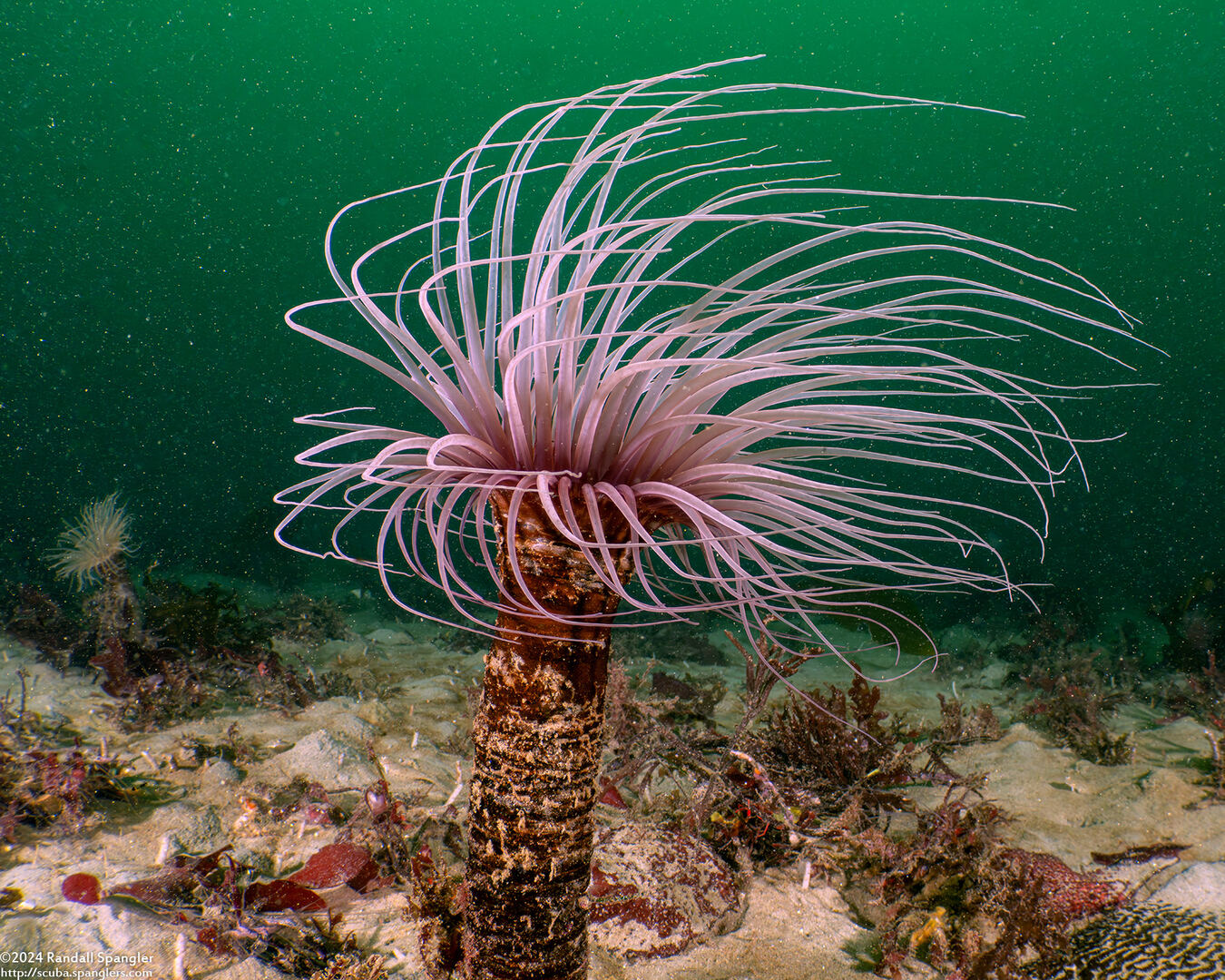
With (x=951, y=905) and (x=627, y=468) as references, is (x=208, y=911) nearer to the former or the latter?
(x=627, y=468)

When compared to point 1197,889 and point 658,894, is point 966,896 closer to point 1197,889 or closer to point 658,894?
point 1197,889

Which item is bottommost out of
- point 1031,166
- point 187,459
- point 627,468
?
point 187,459

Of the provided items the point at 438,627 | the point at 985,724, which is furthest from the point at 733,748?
the point at 438,627

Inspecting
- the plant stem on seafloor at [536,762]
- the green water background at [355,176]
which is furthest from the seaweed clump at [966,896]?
the green water background at [355,176]

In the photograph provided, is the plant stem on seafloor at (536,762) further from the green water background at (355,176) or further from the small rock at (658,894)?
the green water background at (355,176)

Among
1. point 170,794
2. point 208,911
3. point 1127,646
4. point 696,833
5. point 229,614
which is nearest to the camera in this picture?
point 208,911

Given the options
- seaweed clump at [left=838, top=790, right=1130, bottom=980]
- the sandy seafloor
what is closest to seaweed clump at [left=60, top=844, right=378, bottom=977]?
the sandy seafloor

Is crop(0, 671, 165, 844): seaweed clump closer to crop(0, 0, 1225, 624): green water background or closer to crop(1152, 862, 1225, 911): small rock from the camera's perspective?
crop(1152, 862, 1225, 911): small rock

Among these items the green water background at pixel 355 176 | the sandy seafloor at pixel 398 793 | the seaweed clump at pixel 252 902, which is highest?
the green water background at pixel 355 176
